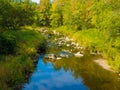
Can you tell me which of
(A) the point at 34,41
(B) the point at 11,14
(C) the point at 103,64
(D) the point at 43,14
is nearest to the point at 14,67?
(C) the point at 103,64

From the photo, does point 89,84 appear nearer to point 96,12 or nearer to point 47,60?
point 47,60

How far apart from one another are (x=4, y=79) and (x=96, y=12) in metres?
35.5

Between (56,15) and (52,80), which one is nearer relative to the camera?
(52,80)

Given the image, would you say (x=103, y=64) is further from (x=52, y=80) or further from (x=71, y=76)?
(x=52, y=80)

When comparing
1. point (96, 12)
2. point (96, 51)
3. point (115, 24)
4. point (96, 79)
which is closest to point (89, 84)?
point (96, 79)

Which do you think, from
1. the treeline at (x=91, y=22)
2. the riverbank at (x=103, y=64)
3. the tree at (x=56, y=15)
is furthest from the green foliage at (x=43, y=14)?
the riverbank at (x=103, y=64)

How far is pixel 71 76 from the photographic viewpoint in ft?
112

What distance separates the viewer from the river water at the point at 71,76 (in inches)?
1170

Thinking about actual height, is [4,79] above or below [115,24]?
below

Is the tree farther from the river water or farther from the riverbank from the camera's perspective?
the riverbank

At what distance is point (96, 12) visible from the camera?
5725 centimetres

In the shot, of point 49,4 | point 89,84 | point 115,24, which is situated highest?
point 49,4

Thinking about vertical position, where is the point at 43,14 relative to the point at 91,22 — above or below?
above

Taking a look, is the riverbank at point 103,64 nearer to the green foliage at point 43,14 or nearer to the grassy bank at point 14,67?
the grassy bank at point 14,67
